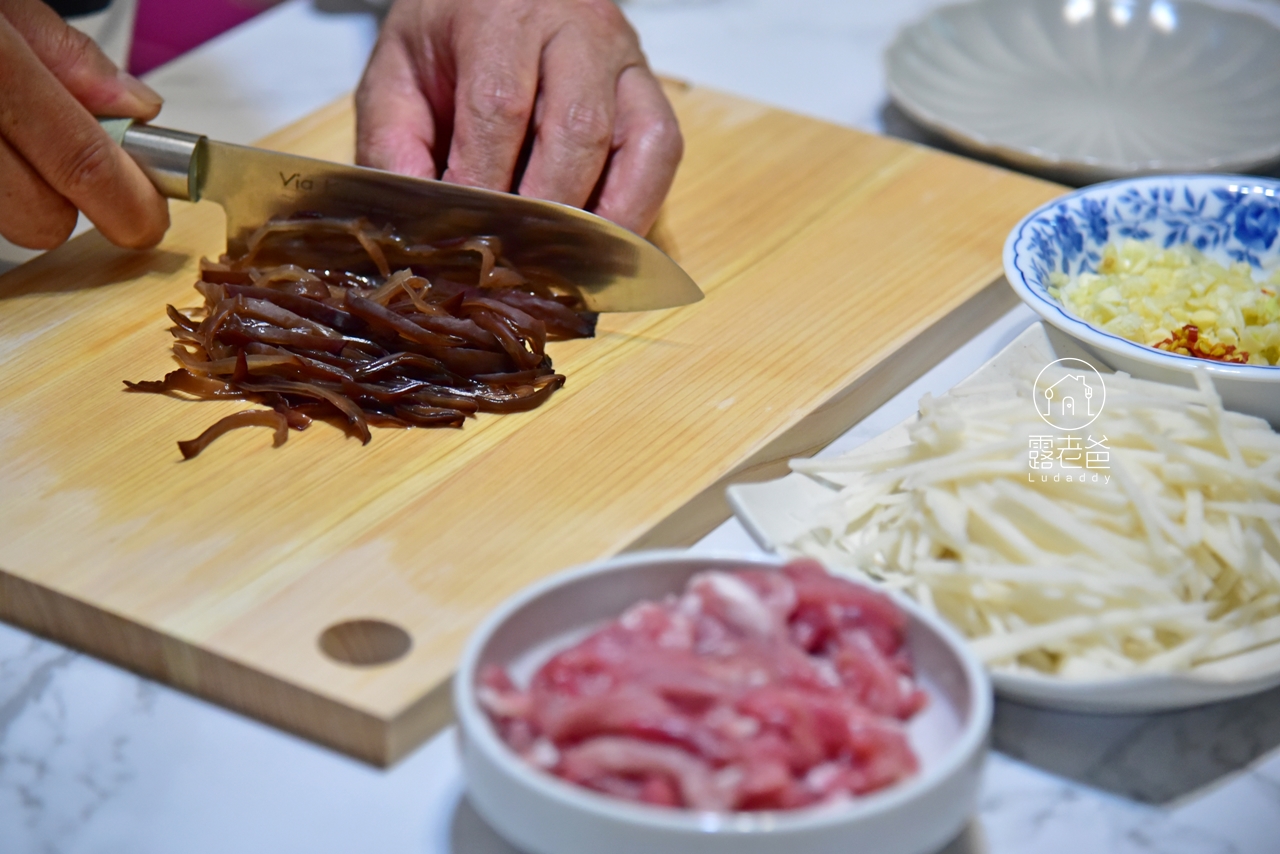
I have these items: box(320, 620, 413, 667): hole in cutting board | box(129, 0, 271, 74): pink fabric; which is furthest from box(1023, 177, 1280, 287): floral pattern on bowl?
box(129, 0, 271, 74): pink fabric

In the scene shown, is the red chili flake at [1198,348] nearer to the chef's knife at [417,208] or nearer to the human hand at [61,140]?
the chef's knife at [417,208]

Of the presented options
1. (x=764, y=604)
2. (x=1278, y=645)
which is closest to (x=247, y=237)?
(x=764, y=604)

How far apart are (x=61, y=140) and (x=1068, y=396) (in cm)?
161

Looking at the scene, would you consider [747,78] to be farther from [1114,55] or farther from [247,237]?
[247,237]

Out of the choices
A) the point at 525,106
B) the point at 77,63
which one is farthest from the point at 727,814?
the point at 77,63

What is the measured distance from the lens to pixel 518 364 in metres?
1.98

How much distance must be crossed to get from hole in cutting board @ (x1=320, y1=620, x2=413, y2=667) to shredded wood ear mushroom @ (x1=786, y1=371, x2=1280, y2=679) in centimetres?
49

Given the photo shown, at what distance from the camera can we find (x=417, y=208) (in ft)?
6.99

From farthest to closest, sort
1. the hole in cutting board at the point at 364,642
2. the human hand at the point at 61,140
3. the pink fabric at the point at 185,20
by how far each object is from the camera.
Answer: the pink fabric at the point at 185,20 → the human hand at the point at 61,140 → the hole in cutting board at the point at 364,642

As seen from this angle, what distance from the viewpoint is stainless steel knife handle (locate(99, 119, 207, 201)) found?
220cm

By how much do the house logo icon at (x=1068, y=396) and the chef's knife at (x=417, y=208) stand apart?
63 centimetres

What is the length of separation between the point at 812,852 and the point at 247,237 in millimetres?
1569

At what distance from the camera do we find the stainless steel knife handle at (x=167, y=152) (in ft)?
7.22

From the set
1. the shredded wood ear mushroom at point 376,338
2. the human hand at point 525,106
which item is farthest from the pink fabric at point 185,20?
the shredded wood ear mushroom at point 376,338
